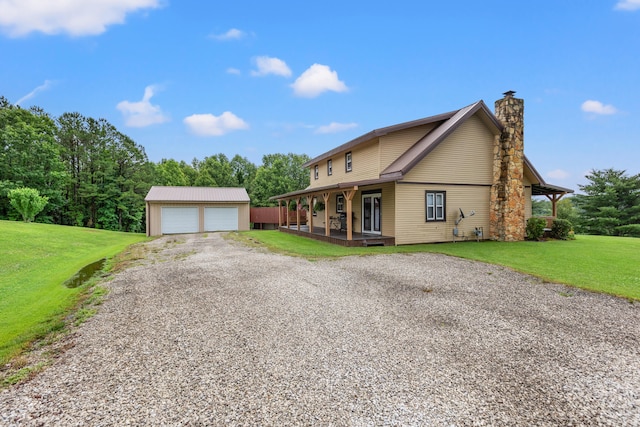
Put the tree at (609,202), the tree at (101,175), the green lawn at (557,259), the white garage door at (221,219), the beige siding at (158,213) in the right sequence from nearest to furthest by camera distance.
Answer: the green lawn at (557,259) → the beige siding at (158,213) → the white garage door at (221,219) → the tree at (609,202) → the tree at (101,175)

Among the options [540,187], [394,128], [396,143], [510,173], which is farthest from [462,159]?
[540,187]

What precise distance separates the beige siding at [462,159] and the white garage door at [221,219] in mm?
14125

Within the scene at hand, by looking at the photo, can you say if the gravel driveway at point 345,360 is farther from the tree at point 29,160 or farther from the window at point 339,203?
the tree at point 29,160

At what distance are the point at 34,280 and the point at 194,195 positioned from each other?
1461 centimetres

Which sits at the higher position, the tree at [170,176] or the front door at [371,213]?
the tree at [170,176]

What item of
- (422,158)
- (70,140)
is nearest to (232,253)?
(422,158)

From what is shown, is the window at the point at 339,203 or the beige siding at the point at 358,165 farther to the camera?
the window at the point at 339,203

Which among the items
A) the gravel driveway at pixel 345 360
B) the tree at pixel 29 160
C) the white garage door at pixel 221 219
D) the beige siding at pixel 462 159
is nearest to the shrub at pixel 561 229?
the beige siding at pixel 462 159

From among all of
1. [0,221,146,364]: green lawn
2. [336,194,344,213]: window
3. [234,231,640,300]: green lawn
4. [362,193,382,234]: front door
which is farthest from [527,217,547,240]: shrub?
[0,221,146,364]: green lawn

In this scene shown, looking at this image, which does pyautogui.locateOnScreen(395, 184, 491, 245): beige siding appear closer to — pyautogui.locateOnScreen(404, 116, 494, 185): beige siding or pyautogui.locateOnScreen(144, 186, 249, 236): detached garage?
pyautogui.locateOnScreen(404, 116, 494, 185): beige siding

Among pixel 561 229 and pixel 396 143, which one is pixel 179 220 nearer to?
pixel 396 143

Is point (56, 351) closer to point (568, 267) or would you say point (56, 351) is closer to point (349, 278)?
point (349, 278)

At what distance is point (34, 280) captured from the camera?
7.73 m

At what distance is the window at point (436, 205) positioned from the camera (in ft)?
44.2
